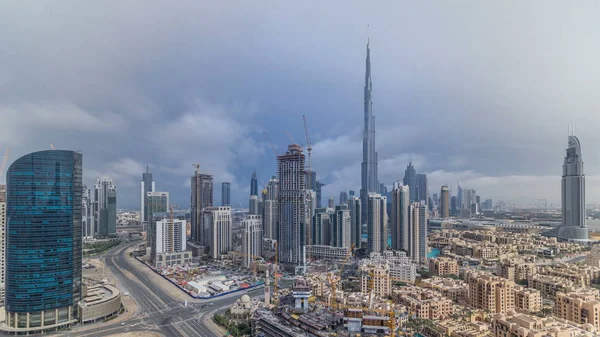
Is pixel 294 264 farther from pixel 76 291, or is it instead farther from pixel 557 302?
pixel 557 302

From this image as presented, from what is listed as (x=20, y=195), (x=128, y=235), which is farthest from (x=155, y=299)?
(x=128, y=235)

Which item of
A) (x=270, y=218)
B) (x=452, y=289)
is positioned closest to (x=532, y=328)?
(x=452, y=289)

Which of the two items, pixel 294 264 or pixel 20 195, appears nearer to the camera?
pixel 20 195

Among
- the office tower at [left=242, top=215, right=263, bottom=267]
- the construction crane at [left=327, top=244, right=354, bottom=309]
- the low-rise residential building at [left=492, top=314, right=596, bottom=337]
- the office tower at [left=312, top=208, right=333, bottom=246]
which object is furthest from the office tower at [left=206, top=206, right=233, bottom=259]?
the low-rise residential building at [left=492, top=314, right=596, bottom=337]

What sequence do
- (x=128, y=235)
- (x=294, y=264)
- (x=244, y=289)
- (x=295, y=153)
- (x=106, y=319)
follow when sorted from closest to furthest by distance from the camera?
(x=106, y=319), (x=244, y=289), (x=294, y=264), (x=295, y=153), (x=128, y=235)

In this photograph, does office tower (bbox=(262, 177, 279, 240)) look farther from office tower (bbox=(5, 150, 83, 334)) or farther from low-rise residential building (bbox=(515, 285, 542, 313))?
low-rise residential building (bbox=(515, 285, 542, 313))

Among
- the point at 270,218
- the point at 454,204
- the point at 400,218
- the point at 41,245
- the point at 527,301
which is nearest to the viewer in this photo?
the point at 41,245

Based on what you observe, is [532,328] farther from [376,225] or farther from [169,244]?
[169,244]
